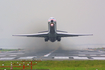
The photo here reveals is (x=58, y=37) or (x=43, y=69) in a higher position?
(x=43, y=69)

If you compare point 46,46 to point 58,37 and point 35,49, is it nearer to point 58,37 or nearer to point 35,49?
point 35,49

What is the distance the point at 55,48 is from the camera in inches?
1911

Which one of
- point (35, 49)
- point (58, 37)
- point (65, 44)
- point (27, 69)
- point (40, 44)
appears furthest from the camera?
point (65, 44)

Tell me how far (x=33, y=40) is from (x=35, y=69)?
36530 mm

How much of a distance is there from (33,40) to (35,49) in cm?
676

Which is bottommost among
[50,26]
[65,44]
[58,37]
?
[65,44]

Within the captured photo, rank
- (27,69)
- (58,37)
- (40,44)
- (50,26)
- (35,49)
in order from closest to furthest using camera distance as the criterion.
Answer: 1. (27,69)
2. (50,26)
3. (58,37)
4. (35,49)
5. (40,44)

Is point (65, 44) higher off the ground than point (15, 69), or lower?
lower

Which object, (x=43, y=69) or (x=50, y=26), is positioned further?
(x=50, y=26)

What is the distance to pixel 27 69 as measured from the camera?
14758 mm

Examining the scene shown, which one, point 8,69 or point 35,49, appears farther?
point 35,49

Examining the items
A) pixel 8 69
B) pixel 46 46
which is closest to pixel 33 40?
pixel 46 46

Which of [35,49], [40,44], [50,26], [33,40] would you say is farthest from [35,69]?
[33,40]

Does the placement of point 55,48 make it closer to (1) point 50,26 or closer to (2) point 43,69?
(1) point 50,26
